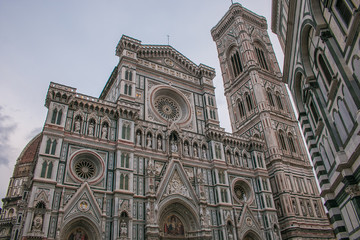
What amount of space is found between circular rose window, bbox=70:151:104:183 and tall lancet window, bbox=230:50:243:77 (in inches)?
1086

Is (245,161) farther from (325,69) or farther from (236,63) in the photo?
(236,63)

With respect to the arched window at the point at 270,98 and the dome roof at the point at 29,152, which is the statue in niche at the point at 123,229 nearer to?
the arched window at the point at 270,98

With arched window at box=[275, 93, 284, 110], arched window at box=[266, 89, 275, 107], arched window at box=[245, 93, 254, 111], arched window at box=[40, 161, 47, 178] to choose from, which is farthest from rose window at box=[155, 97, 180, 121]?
arched window at box=[275, 93, 284, 110]

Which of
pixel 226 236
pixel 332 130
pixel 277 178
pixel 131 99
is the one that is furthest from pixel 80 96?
pixel 277 178

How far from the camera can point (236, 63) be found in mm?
43094

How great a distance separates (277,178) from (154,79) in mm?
16653

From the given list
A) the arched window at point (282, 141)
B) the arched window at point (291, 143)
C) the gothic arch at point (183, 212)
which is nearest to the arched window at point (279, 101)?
the arched window at point (291, 143)

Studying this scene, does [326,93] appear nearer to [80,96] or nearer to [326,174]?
[326,174]

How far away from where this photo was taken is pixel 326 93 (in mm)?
13070

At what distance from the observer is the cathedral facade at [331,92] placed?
10.2 metres

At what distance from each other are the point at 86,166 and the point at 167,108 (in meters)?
10.4

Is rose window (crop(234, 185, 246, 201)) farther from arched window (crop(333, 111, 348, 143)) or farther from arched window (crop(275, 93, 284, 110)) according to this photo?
arched window (crop(333, 111, 348, 143))

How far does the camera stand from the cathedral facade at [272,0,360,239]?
10.2 meters

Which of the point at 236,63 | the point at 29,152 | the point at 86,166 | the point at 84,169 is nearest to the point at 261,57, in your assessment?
the point at 236,63
